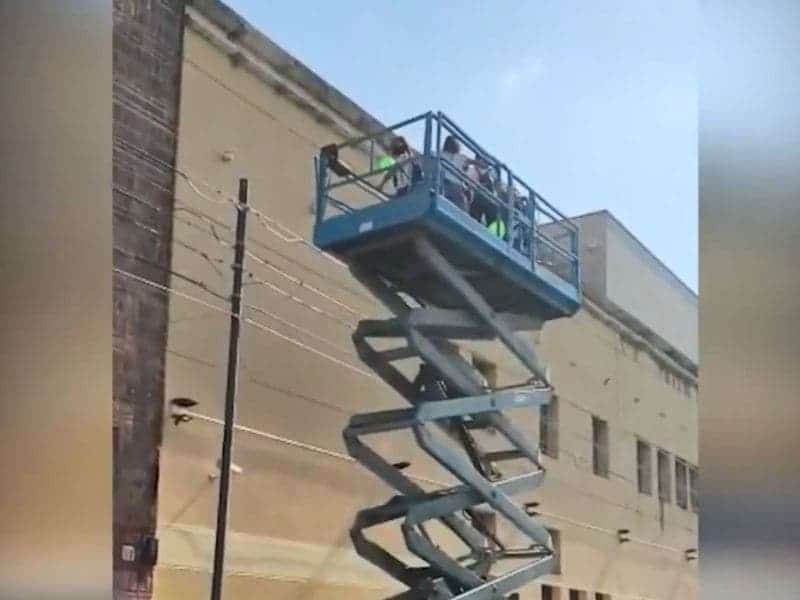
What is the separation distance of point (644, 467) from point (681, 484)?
13cm

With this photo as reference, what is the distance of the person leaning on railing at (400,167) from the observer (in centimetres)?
104

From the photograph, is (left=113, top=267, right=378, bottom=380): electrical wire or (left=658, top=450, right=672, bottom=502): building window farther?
(left=113, top=267, right=378, bottom=380): electrical wire

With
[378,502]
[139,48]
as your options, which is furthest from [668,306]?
[139,48]

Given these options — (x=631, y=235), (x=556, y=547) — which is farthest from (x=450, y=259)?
(x=556, y=547)

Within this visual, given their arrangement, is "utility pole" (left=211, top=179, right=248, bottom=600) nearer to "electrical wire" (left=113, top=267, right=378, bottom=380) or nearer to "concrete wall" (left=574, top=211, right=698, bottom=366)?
"electrical wire" (left=113, top=267, right=378, bottom=380)

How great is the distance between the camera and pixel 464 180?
102 cm

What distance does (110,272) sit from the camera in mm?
1017

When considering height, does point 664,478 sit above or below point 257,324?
below

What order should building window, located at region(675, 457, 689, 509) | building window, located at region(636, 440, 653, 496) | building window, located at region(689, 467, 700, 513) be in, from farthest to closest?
building window, located at region(636, 440, 653, 496)
building window, located at region(675, 457, 689, 509)
building window, located at region(689, 467, 700, 513)

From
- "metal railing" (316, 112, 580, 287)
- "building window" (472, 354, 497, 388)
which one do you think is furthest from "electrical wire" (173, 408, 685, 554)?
"metal railing" (316, 112, 580, 287)

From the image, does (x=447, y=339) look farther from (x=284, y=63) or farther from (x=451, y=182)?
(x=284, y=63)

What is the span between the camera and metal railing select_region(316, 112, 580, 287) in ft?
3.25

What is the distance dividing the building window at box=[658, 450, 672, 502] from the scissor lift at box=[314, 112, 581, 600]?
0.13m

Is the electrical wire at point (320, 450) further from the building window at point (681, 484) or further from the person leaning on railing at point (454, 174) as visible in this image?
the person leaning on railing at point (454, 174)
